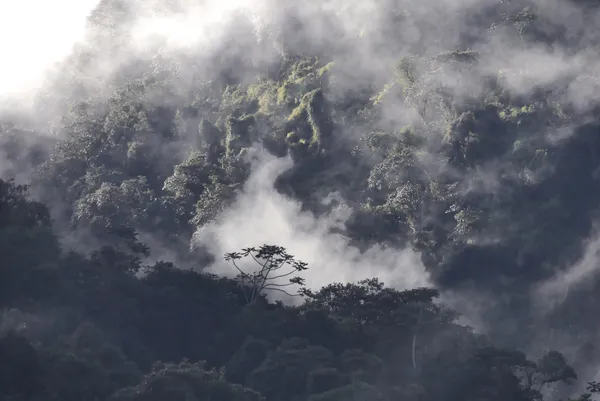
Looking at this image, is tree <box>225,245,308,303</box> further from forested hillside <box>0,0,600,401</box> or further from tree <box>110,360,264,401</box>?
tree <box>110,360,264,401</box>

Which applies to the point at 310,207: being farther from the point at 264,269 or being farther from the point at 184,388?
the point at 184,388

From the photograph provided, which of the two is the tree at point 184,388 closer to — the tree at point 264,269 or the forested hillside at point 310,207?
the forested hillside at point 310,207

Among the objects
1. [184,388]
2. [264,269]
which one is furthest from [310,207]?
[184,388]

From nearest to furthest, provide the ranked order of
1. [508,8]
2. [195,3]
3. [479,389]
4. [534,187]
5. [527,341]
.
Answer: [479,389] < [527,341] < [534,187] < [508,8] < [195,3]

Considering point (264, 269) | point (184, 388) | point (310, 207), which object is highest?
point (310, 207)

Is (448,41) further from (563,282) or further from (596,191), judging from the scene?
(563,282)

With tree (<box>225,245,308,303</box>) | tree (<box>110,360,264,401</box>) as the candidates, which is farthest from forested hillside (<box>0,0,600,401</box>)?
tree (<box>225,245,308,303</box>)

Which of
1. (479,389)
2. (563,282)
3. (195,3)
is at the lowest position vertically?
(479,389)

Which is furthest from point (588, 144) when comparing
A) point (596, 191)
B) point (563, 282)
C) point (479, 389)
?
point (479, 389)
